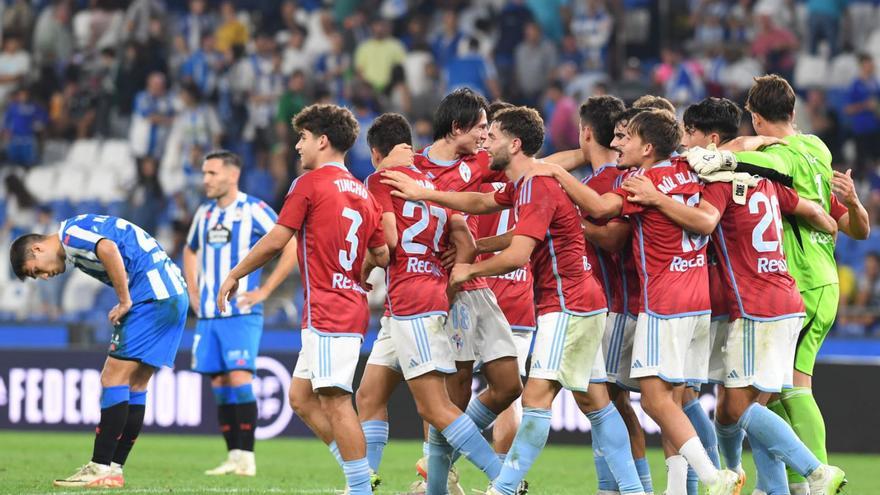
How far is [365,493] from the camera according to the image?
7.04 metres

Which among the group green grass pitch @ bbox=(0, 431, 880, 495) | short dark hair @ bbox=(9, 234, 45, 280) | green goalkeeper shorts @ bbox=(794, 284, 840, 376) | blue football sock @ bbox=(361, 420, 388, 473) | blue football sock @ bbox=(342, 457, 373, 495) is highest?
short dark hair @ bbox=(9, 234, 45, 280)

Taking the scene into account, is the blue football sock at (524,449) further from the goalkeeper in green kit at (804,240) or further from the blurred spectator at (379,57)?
the blurred spectator at (379,57)

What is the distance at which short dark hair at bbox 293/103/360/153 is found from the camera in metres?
7.44

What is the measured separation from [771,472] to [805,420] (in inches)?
16.9

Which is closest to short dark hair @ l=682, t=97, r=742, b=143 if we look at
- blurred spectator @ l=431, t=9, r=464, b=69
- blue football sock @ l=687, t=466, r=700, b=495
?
blue football sock @ l=687, t=466, r=700, b=495

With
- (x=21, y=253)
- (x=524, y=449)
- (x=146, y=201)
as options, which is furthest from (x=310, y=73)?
(x=524, y=449)

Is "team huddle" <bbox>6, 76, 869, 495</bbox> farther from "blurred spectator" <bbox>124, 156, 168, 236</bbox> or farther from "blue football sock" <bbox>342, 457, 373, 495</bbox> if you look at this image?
"blurred spectator" <bbox>124, 156, 168, 236</bbox>

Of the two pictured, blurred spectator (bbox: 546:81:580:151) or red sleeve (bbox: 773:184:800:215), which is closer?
red sleeve (bbox: 773:184:800:215)

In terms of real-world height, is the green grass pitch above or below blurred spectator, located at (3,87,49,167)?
below

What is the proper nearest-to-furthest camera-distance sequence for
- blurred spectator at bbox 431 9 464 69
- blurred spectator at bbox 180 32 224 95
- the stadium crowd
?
the stadium crowd → blurred spectator at bbox 431 9 464 69 → blurred spectator at bbox 180 32 224 95

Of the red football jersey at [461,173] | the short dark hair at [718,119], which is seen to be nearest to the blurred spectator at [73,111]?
the red football jersey at [461,173]

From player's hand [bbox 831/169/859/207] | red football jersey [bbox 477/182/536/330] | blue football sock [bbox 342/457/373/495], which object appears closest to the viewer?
blue football sock [bbox 342/457/373/495]

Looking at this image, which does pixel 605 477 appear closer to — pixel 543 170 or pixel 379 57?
pixel 543 170

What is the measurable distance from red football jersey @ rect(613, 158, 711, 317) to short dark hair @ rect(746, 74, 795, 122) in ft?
3.32
